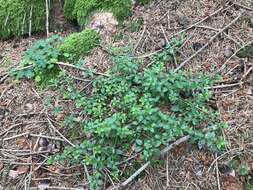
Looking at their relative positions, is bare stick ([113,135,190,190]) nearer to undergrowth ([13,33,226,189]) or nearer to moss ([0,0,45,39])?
undergrowth ([13,33,226,189])

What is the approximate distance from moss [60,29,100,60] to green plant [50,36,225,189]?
385mm

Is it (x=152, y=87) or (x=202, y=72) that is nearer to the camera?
(x=152, y=87)

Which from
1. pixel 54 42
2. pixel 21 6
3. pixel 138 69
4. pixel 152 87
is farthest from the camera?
pixel 21 6

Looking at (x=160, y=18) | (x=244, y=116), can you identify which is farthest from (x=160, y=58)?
(x=244, y=116)

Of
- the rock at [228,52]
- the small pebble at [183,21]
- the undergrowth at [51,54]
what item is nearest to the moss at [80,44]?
the undergrowth at [51,54]

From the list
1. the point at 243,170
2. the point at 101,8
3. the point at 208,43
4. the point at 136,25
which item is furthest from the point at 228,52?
the point at 101,8

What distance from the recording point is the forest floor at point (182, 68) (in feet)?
10.00

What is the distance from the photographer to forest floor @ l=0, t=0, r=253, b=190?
10.00 ft

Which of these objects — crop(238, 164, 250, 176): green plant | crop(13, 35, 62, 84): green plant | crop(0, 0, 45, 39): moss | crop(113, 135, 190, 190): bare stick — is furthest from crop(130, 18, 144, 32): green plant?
crop(238, 164, 250, 176): green plant

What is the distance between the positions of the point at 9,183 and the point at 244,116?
6.03 ft

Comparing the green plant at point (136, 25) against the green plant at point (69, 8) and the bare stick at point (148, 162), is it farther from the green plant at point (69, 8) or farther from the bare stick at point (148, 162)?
the bare stick at point (148, 162)

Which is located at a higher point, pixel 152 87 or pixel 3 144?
pixel 152 87

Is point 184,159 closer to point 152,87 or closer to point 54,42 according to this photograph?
point 152,87

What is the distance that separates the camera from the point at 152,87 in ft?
10.5
